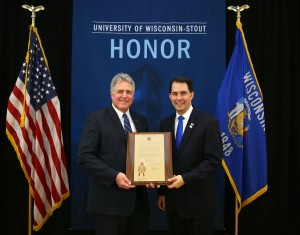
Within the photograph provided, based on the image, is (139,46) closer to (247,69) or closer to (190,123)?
(247,69)

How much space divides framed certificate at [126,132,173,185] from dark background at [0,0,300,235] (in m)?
1.50

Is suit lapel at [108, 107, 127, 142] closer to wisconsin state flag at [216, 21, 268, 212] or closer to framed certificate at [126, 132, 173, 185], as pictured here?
framed certificate at [126, 132, 173, 185]

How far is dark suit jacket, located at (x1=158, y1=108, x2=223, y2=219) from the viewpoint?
263 cm

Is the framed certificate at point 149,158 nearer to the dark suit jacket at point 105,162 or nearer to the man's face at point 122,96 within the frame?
the dark suit jacket at point 105,162

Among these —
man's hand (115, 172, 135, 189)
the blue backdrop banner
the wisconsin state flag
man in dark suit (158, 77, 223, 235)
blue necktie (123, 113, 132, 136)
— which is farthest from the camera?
the blue backdrop banner

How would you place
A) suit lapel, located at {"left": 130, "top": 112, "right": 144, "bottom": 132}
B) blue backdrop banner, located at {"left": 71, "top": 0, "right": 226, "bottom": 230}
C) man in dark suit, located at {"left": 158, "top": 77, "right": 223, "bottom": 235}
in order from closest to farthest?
man in dark suit, located at {"left": 158, "top": 77, "right": 223, "bottom": 235}, suit lapel, located at {"left": 130, "top": 112, "right": 144, "bottom": 132}, blue backdrop banner, located at {"left": 71, "top": 0, "right": 226, "bottom": 230}

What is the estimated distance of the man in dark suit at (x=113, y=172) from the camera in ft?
8.41

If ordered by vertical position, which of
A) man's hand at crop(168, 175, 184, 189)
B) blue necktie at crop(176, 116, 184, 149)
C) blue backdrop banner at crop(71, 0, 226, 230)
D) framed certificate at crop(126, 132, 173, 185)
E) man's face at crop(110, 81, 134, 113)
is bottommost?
man's hand at crop(168, 175, 184, 189)

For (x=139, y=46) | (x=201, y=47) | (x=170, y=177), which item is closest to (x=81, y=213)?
(x=170, y=177)

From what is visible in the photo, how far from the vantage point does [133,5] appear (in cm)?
378

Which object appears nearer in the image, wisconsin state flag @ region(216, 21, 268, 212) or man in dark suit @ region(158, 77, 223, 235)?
man in dark suit @ region(158, 77, 223, 235)

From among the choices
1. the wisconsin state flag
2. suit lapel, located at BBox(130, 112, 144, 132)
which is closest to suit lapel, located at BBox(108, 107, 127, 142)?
suit lapel, located at BBox(130, 112, 144, 132)

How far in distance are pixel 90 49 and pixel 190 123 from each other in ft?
5.33

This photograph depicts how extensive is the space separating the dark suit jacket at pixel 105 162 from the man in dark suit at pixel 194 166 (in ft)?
1.26
